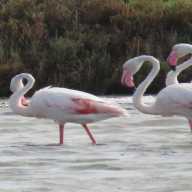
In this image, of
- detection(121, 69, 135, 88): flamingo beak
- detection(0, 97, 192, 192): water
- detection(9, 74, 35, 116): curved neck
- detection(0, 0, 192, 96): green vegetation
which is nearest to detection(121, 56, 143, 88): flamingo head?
detection(121, 69, 135, 88): flamingo beak

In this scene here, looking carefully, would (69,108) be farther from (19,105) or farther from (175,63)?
(175,63)

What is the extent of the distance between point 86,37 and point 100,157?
34.6ft

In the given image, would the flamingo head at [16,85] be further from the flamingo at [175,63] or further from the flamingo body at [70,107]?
the flamingo at [175,63]

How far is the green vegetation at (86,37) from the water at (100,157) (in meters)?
4.01

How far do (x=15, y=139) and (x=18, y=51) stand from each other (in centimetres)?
778

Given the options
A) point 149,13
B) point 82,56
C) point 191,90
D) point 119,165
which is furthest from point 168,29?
point 119,165

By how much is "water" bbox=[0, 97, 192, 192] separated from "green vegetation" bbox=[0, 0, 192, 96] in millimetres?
4011

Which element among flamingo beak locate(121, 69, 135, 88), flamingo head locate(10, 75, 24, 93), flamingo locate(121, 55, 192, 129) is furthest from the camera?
flamingo head locate(10, 75, 24, 93)

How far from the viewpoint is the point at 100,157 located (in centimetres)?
1158

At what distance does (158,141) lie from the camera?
Result: 13.3 meters

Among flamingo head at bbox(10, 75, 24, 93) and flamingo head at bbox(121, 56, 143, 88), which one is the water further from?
flamingo head at bbox(121, 56, 143, 88)

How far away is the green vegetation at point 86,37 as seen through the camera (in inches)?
798

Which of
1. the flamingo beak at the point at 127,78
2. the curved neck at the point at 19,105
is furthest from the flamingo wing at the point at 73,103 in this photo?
the flamingo beak at the point at 127,78

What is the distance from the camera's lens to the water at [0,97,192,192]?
9.70 m
